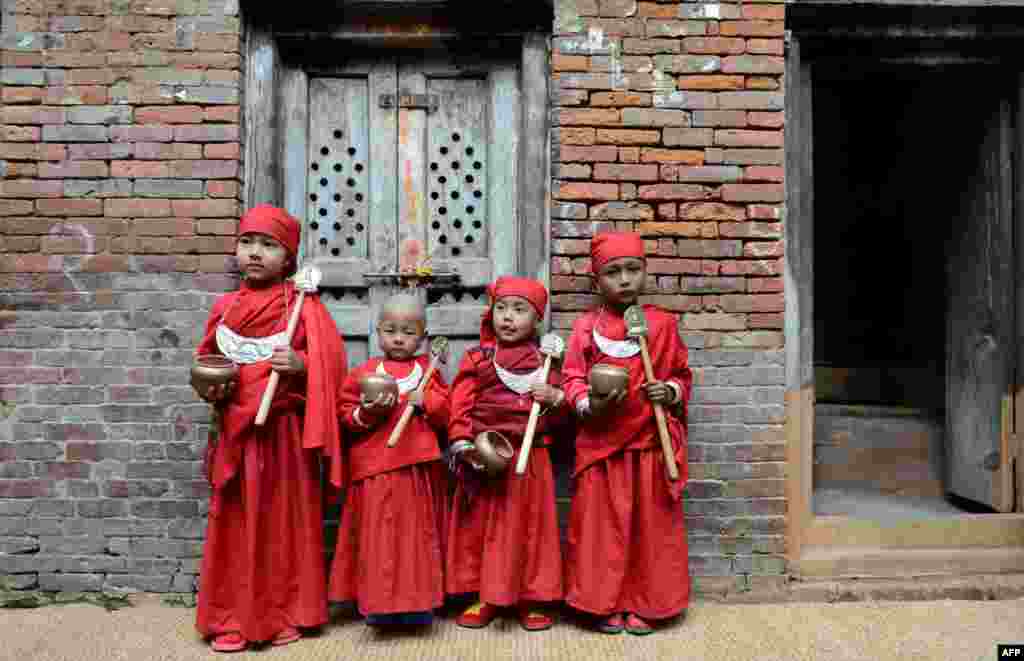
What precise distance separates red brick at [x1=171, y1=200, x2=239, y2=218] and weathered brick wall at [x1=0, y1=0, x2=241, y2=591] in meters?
0.01

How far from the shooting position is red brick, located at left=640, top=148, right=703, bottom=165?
3809mm

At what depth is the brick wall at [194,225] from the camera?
12.3ft

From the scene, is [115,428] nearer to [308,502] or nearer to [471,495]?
[308,502]

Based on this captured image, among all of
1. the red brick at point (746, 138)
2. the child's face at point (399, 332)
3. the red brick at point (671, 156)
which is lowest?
the child's face at point (399, 332)

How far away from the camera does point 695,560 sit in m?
3.76

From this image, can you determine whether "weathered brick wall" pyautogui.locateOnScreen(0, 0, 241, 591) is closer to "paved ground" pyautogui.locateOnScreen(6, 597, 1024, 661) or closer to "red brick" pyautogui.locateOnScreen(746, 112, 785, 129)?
"paved ground" pyautogui.locateOnScreen(6, 597, 1024, 661)

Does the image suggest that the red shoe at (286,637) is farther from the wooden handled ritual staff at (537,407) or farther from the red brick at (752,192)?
the red brick at (752,192)

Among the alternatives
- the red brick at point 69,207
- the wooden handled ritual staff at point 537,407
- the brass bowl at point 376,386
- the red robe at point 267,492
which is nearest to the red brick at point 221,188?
the red brick at point 69,207

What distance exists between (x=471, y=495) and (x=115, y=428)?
184 cm

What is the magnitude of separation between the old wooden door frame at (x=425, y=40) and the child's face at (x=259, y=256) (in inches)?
23.8

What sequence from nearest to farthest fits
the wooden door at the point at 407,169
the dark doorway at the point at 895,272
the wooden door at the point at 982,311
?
the wooden door at the point at 407,169 < the wooden door at the point at 982,311 < the dark doorway at the point at 895,272

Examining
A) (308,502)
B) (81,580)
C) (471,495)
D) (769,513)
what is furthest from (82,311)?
(769,513)

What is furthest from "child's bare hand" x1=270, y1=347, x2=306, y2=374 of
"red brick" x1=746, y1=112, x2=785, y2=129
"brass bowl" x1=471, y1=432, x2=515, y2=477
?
"red brick" x1=746, y1=112, x2=785, y2=129

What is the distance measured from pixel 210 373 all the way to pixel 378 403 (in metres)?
0.70
